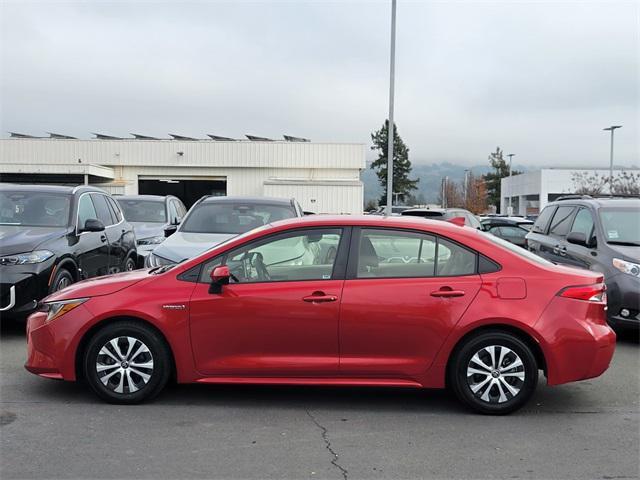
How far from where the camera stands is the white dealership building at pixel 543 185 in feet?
186

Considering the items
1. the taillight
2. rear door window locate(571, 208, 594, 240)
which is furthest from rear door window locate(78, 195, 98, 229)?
rear door window locate(571, 208, 594, 240)

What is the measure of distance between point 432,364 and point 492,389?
0.50 m

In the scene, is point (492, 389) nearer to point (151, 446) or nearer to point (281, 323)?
point (281, 323)

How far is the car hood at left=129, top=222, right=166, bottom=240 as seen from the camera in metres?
13.6

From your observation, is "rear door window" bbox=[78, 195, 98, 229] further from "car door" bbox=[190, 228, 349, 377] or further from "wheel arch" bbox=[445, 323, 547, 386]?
"wheel arch" bbox=[445, 323, 547, 386]

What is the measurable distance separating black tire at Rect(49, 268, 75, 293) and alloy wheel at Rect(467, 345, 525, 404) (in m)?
4.99

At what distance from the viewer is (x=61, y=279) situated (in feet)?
25.5

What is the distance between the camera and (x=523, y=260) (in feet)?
16.8

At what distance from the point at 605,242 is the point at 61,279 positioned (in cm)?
678

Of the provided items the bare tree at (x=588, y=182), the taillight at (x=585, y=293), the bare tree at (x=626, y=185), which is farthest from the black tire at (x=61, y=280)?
the bare tree at (x=588, y=182)

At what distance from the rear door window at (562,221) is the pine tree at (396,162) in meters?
65.3

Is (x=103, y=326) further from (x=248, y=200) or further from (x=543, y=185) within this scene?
(x=543, y=185)

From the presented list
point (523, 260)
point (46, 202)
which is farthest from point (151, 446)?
point (46, 202)

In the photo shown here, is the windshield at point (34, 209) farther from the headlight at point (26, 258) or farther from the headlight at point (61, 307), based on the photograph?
the headlight at point (61, 307)
